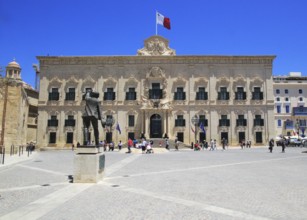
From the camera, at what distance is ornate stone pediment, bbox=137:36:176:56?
143ft

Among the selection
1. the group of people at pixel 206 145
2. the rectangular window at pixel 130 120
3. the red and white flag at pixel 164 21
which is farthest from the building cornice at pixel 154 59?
the group of people at pixel 206 145

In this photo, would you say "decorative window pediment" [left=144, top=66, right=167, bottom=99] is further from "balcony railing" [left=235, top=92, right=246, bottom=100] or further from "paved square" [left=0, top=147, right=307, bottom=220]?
"paved square" [left=0, top=147, right=307, bottom=220]

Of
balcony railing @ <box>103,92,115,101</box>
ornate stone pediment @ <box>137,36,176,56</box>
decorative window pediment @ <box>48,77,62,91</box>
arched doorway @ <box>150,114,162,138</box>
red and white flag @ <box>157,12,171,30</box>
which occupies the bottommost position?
arched doorway @ <box>150,114,162,138</box>

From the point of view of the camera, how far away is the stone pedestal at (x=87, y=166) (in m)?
9.84

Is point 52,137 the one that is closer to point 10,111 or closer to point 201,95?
Result: point 10,111

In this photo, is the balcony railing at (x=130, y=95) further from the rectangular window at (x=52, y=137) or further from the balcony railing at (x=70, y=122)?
the rectangular window at (x=52, y=137)

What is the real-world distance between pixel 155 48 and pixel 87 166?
36.0m

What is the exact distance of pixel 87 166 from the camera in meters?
9.87

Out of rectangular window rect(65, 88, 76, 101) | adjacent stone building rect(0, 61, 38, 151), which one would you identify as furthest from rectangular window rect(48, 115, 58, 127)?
adjacent stone building rect(0, 61, 38, 151)

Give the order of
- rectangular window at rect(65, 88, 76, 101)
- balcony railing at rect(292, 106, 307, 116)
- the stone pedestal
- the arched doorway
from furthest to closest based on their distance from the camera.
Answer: balcony railing at rect(292, 106, 307, 116) → rectangular window at rect(65, 88, 76, 101) → the arched doorway → the stone pedestal

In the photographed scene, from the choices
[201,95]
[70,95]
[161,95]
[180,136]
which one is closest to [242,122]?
[201,95]

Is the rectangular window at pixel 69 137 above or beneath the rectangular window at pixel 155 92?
beneath

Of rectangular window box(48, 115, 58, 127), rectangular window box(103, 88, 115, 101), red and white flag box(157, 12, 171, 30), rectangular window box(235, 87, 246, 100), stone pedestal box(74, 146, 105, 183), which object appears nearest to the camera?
stone pedestal box(74, 146, 105, 183)

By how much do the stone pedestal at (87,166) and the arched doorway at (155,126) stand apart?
32.2m
